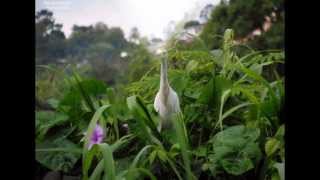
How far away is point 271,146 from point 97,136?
310 mm

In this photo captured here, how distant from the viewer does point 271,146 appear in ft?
3.14

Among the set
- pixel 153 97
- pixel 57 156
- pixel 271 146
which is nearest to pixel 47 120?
pixel 57 156

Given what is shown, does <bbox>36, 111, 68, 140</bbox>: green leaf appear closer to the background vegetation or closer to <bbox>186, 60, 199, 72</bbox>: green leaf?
the background vegetation

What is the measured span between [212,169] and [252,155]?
0.08 m

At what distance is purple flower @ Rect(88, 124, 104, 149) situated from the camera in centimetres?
98

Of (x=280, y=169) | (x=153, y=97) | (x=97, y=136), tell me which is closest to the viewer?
(x=280, y=169)

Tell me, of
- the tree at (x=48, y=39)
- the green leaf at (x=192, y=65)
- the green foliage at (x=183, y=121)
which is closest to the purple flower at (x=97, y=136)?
the green foliage at (x=183, y=121)

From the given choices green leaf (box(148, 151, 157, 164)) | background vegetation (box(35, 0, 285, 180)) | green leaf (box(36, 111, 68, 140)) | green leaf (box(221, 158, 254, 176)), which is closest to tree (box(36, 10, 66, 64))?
background vegetation (box(35, 0, 285, 180))

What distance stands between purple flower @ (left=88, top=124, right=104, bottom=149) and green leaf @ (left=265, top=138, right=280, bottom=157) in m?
0.30

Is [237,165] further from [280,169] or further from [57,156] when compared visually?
[57,156]

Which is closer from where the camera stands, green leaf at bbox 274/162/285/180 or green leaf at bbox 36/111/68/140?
green leaf at bbox 274/162/285/180
